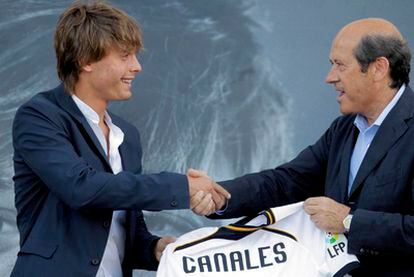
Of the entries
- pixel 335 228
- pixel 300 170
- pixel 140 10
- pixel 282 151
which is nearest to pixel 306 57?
pixel 282 151

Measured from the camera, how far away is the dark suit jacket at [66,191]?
2.50 metres

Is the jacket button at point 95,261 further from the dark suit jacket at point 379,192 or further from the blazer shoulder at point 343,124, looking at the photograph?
the blazer shoulder at point 343,124

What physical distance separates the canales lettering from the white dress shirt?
192 millimetres

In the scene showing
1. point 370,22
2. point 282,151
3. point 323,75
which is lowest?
point 282,151

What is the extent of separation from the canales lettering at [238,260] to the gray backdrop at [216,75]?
1.13 m

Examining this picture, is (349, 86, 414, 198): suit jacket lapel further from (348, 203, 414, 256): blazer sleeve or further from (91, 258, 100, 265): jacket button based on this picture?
(91, 258, 100, 265): jacket button

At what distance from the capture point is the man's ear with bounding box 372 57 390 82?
2762 mm

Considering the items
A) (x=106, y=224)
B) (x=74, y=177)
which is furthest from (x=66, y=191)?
(x=106, y=224)

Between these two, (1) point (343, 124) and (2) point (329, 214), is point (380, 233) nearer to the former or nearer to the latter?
(2) point (329, 214)

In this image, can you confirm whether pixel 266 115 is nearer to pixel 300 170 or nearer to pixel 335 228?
pixel 300 170

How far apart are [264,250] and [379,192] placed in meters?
0.35

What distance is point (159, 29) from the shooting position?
12.8ft

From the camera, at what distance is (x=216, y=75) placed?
12.7 ft

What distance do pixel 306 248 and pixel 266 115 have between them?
1.27 metres
